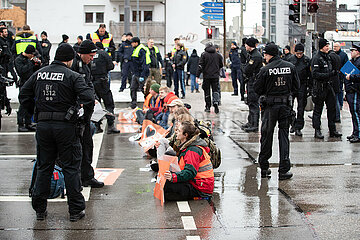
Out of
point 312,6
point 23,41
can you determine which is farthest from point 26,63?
point 312,6

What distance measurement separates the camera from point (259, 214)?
6.78 m

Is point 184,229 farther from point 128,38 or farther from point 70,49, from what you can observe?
point 128,38

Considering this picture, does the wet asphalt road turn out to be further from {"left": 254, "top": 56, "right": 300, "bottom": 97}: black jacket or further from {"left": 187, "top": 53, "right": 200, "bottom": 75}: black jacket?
{"left": 187, "top": 53, "right": 200, "bottom": 75}: black jacket

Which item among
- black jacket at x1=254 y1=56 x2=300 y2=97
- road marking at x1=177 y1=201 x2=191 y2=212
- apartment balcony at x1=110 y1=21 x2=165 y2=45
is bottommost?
road marking at x1=177 y1=201 x2=191 y2=212

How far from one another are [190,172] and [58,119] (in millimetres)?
1770

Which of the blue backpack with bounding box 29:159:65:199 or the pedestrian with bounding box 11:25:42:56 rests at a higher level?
the pedestrian with bounding box 11:25:42:56

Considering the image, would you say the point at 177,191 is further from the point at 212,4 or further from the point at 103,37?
the point at 212,4

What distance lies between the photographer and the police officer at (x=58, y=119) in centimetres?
642

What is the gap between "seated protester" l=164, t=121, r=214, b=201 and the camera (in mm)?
7266

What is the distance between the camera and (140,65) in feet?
59.0

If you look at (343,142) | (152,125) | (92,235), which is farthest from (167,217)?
(343,142)

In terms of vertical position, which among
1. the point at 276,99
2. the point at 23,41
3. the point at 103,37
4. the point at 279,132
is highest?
the point at 103,37

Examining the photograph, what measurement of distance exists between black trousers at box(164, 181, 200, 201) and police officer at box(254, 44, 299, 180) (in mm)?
1769

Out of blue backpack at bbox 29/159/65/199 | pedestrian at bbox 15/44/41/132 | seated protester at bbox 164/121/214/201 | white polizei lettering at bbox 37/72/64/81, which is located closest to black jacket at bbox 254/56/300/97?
seated protester at bbox 164/121/214/201
